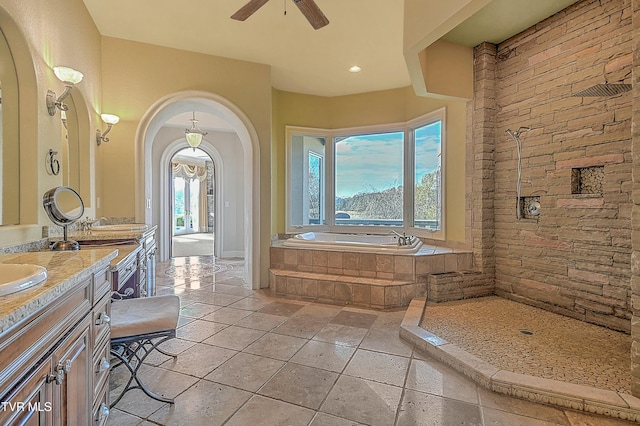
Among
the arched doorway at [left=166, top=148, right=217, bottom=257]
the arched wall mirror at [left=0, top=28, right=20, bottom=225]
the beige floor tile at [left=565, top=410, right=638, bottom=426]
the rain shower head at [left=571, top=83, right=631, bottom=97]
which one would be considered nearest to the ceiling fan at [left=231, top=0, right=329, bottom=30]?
the arched wall mirror at [left=0, top=28, right=20, bottom=225]

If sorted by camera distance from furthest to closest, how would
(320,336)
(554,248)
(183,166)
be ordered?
(183,166), (554,248), (320,336)

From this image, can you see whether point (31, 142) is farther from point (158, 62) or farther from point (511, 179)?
point (511, 179)

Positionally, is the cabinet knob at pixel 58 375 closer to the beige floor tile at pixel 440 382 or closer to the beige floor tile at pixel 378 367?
the beige floor tile at pixel 378 367

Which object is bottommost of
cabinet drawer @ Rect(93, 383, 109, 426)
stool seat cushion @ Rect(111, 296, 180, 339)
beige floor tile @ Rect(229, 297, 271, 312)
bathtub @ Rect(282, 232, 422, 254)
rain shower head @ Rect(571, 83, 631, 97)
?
beige floor tile @ Rect(229, 297, 271, 312)

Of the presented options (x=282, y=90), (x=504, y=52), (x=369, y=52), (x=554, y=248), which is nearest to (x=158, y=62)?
(x=282, y=90)

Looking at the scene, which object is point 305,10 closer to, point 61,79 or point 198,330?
point 61,79

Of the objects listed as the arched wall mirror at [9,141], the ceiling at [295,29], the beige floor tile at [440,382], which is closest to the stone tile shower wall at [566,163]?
the ceiling at [295,29]

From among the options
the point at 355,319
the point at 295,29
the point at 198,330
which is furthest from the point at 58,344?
the point at 295,29

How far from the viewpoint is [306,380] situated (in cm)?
206

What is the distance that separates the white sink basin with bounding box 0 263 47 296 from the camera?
824 mm

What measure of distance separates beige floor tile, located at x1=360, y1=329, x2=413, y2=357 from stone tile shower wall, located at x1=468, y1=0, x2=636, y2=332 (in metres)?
1.66

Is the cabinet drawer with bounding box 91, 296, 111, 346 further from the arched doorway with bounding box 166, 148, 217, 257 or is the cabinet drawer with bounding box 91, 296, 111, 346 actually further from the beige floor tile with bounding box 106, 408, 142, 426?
the arched doorway with bounding box 166, 148, 217, 257

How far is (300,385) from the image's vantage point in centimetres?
201

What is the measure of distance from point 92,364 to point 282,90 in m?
4.55
